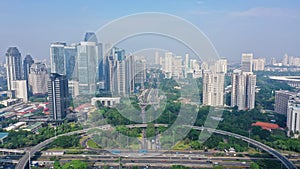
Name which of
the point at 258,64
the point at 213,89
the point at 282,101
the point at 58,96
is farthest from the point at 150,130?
the point at 258,64

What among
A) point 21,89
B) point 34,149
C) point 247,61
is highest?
point 247,61

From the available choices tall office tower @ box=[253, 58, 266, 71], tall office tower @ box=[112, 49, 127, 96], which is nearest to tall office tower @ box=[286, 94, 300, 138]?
tall office tower @ box=[112, 49, 127, 96]

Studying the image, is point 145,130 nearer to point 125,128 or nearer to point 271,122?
point 125,128

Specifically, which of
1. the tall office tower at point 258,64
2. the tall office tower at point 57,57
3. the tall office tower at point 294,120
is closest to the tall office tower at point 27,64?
the tall office tower at point 57,57

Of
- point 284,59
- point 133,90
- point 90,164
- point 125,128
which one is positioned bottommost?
point 90,164

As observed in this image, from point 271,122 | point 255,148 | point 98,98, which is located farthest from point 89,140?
point 271,122

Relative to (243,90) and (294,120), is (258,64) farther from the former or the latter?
(294,120)

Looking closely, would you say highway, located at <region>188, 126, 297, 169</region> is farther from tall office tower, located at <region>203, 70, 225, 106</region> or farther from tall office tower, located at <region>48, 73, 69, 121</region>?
tall office tower, located at <region>48, 73, 69, 121</region>

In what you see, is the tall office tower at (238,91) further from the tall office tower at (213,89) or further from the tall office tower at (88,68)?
the tall office tower at (88,68)
